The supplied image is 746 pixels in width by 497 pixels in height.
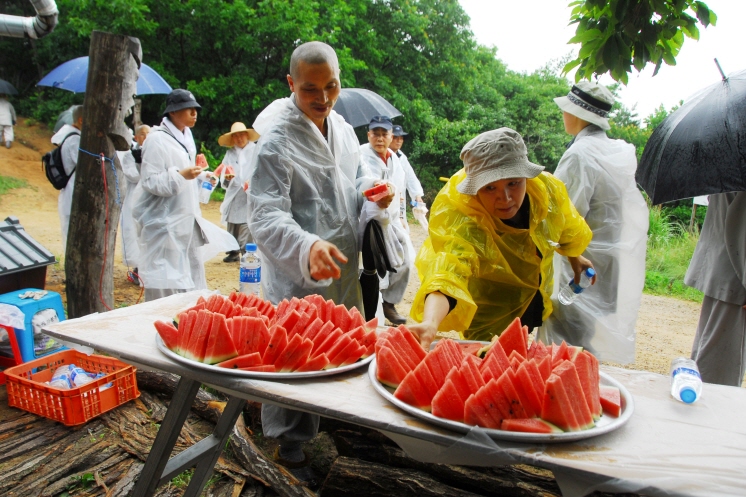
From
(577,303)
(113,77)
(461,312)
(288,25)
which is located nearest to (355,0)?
(288,25)

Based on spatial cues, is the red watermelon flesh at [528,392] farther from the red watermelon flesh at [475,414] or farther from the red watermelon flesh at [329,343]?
the red watermelon flesh at [329,343]

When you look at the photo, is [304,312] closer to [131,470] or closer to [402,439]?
[402,439]

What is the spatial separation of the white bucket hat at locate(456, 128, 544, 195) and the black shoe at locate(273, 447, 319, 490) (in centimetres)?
195

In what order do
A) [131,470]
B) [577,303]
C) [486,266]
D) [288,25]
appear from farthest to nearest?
[288,25] < [577,303] < [131,470] < [486,266]

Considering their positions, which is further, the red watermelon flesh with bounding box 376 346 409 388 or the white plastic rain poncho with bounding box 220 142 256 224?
the white plastic rain poncho with bounding box 220 142 256 224

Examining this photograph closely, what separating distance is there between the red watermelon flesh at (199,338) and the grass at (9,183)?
14547 millimetres

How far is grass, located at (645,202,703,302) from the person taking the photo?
9.43m

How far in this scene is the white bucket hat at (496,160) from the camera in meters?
2.26

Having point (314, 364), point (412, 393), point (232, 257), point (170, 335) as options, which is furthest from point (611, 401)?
point (232, 257)

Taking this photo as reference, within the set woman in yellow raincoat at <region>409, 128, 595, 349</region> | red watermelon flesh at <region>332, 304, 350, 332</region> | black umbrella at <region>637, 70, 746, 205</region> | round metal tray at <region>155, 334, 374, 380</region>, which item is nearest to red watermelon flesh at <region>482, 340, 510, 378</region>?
woman in yellow raincoat at <region>409, 128, 595, 349</region>

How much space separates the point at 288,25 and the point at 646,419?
605 inches

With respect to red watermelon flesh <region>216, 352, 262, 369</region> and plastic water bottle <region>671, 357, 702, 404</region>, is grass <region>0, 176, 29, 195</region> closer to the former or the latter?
red watermelon flesh <region>216, 352, 262, 369</region>

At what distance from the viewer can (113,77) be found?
14.1ft

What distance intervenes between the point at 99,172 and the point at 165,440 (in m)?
2.97
